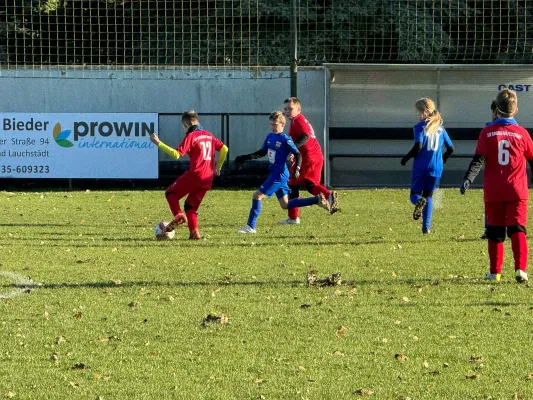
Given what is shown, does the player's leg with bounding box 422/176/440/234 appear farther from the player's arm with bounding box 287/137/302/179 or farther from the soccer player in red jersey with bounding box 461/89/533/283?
the soccer player in red jersey with bounding box 461/89/533/283

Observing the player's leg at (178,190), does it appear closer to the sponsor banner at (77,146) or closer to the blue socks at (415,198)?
the blue socks at (415,198)

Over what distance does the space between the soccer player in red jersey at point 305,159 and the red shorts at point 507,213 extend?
583 cm

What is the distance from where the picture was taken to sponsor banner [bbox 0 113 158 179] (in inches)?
937

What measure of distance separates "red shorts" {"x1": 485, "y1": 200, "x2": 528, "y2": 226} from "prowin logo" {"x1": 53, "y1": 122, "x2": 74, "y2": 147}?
50.5 feet

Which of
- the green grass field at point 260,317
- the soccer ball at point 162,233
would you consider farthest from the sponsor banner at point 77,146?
the soccer ball at point 162,233

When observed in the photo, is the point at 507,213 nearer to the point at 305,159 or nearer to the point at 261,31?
the point at 305,159

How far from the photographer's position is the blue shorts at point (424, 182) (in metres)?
14.5

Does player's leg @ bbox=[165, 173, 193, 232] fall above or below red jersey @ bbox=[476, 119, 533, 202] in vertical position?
below

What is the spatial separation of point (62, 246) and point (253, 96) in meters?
12.7

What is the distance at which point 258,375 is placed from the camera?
6598 mm

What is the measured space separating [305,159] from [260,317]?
780 cm

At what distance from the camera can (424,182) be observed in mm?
14516

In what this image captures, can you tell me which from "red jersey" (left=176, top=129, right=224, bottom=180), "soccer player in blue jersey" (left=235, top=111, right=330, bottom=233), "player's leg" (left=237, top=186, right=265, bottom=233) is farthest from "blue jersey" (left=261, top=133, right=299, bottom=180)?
A: "red jersey" (left=176, top=129, right=224, bottom=180)

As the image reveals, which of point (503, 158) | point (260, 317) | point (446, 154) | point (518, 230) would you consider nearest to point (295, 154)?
point (446, 154)
